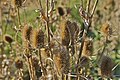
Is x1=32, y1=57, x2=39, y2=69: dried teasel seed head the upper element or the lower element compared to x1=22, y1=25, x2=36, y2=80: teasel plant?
lower

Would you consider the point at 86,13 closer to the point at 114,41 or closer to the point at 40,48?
the point at 40,48

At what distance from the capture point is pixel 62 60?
1.73 meters

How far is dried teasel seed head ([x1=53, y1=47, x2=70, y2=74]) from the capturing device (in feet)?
5.65

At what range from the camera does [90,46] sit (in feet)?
6.86

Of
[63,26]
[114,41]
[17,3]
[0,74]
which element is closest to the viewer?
[63,26]

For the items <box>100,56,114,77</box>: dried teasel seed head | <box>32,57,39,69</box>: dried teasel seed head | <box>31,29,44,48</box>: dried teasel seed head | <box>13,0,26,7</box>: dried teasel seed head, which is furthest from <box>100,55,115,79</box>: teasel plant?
<box>13,0,26,7</box>: dried teasel seed head

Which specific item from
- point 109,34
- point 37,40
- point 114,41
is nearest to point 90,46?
point 109,34

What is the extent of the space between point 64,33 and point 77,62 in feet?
0.52

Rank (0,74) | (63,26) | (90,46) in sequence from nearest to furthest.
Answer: (63,26)
(90,46)
(0,74)

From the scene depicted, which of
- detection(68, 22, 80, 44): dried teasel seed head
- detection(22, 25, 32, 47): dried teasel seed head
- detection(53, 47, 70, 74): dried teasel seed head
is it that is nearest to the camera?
detection(53, 47, 70, 74): dried teasel seed head

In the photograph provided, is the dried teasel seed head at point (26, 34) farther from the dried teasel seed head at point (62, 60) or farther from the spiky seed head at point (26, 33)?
the dried teasel seed head at point (62, 60)

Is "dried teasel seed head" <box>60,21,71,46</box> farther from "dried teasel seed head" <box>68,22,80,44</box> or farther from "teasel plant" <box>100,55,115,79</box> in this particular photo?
"teasel plant" <box>100,55,115,79</box>

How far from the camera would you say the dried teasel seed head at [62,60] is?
172 cm

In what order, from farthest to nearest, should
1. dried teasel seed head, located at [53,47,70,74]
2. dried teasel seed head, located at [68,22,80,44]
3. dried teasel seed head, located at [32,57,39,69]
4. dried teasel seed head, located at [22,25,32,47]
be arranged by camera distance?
dried teasel seed head, located at [32,57,39,69] < dried teasel seed head, located at [22,25,32,47] < dried teasel seed head, located at [68,22,80,44] < dried teasel seed head, located at [53,47,70,74]
